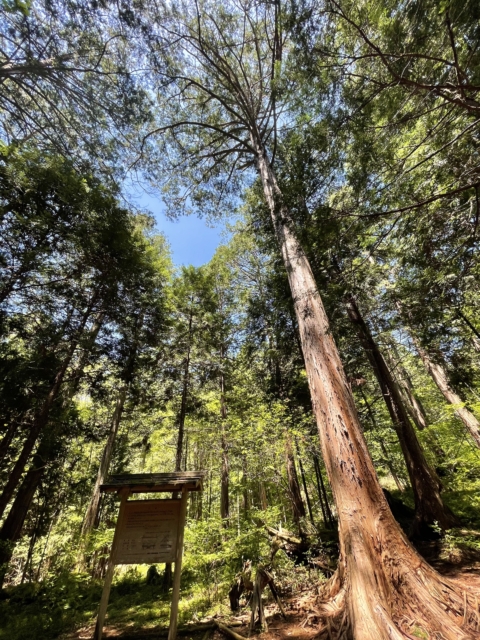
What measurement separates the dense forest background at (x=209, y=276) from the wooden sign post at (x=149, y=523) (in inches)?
69.2

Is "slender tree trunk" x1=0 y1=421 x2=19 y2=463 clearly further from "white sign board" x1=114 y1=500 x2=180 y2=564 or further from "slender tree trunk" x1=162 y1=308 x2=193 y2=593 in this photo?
"slender tree trunk" x1=162 y1=308 x2=193 y2=593

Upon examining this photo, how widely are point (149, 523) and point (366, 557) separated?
2.90m

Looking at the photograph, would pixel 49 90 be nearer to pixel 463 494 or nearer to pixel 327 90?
pixel 327 90

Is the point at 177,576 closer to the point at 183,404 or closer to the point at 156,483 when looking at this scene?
the point at 156,483

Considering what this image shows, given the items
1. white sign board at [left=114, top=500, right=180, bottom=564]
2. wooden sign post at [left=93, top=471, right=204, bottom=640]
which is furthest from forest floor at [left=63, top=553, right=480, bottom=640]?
white sign board at [left=114, top=500, right=180, bottom=564]

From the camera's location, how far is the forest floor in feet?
9.36

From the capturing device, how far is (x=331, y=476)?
3.15 meters

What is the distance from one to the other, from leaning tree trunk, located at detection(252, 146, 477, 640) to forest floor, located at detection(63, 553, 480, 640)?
1.38ft

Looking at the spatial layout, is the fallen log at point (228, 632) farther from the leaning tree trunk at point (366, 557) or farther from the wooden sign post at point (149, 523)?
the leaning tree trunk at point (366, 557)

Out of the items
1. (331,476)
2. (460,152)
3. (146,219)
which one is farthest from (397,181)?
(146,219)

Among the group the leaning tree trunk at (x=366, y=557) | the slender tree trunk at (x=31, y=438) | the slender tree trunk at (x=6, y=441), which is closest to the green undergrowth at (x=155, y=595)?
the slender tree trunk at (x=31, y=438)

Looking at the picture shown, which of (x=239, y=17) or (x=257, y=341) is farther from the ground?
(x=239, y=17)

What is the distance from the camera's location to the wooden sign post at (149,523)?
3750 millimetres

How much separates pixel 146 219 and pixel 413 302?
8.91 meters
